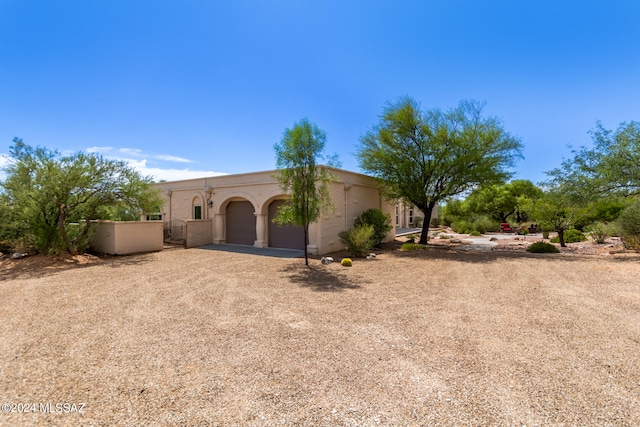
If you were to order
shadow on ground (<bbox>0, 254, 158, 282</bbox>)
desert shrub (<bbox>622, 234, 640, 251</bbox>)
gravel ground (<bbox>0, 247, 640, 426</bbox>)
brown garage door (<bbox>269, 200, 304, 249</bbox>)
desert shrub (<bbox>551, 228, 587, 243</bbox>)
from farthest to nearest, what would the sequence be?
desert shrub (<bbox>551, 228, 587, 243</bbox>)
brown garage door (<bbox>269, 200, 304, 249</bbox>)
desert shrub (<bbox>622, 234, 640, 251</bbox>)
shadow on ground (<bbox>0, 254, 158, 282</bbox>)
gravel ground (<bbox>0, 247, 640, 426</bbox>)

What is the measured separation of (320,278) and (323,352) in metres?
5.00

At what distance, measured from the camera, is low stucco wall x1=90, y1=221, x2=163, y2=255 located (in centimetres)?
1374

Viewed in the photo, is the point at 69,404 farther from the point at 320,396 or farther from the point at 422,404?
the point at 422,404

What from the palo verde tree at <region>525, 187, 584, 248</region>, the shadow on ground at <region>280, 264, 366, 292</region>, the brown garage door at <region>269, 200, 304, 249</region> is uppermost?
the palo verde tree at <region>525, 187, 584, 248</region>

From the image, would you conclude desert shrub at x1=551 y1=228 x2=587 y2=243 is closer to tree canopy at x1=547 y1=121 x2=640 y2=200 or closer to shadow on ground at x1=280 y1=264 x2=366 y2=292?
tree canopy at x1=547 y1=121 x2=640 y2=200

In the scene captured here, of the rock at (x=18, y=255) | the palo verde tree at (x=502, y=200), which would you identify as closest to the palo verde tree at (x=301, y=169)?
the rock at (x=18, y=255)

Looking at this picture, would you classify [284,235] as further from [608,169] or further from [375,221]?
[608,169]

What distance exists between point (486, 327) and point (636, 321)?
2696 mm

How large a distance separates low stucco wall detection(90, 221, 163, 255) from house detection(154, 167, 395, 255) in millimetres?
1950

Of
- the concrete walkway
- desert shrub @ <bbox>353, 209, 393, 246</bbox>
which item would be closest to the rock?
the concrete walkway

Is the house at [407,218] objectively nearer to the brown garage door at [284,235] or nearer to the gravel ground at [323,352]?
the brown garage door at [284,235]

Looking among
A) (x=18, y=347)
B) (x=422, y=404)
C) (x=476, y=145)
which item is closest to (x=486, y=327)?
(x=422, y=404)

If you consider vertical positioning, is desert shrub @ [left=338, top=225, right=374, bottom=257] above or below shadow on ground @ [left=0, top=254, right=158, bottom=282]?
above

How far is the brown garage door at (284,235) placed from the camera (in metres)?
15.4
